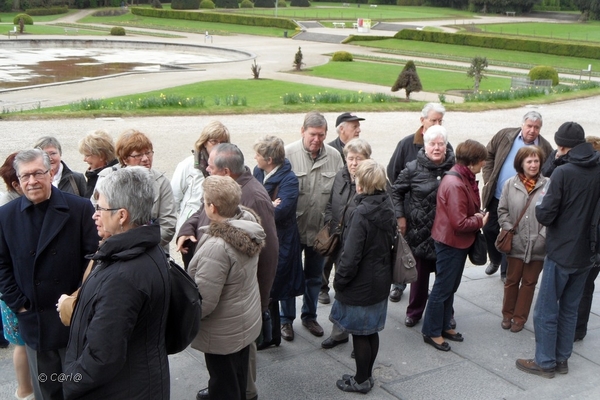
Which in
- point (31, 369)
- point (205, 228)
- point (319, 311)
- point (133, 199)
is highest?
point (133, 199)

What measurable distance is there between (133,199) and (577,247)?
345 centimetres

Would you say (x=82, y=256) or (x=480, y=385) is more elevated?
(x=82, y=256)

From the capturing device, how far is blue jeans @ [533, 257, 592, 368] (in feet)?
17.4

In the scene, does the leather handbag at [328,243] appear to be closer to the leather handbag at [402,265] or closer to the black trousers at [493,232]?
the leather handbag at [402,265]

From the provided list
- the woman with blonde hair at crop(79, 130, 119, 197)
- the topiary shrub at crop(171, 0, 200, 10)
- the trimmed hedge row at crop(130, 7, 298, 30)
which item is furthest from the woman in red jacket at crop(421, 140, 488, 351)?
the topiary shrub at crop(171, 0, 200, 10)

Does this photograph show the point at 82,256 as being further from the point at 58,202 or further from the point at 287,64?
the point at 287,64

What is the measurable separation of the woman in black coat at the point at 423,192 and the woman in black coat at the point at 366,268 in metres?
0.99

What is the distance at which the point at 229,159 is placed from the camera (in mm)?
4797

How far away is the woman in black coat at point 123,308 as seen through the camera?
10.1ft

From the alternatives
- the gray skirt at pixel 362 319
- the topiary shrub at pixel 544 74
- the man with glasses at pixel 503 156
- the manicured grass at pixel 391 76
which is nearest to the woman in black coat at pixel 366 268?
the gray skirt at pixel 362 319

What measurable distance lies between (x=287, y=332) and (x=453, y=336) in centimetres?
147

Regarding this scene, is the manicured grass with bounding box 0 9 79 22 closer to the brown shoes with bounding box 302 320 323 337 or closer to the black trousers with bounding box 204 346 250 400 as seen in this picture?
the brown shoes with bounding box 302 320 323 337

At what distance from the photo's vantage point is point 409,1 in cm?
8406

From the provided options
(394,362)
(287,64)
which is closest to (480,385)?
(394,362)
